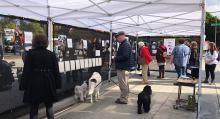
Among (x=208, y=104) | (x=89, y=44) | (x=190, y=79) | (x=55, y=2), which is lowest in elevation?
(x=208, y=104)

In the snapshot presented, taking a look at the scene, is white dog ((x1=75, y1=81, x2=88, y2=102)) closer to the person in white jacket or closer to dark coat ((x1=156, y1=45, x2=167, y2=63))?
the person in white jacket

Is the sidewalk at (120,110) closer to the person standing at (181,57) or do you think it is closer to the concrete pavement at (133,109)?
the concrete pavement at (133,109)

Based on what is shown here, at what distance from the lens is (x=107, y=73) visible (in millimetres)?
14281

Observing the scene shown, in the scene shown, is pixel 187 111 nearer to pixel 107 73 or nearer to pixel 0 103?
pixel 0 103

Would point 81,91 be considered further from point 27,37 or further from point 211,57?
point 211,57

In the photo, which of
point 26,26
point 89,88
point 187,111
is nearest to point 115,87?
point 89,88

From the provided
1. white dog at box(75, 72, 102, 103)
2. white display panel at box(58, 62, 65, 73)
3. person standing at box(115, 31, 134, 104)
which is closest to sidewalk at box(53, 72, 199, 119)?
white dog at box(75, 72, 102, 103)

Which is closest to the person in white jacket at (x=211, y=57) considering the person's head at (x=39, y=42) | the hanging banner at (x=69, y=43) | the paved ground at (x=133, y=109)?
the paved ground at (x=133, y=109)

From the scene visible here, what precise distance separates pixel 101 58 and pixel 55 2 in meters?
5.81

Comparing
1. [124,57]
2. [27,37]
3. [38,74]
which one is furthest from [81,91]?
[38,74]

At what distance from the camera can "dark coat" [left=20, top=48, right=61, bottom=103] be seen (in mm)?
5805

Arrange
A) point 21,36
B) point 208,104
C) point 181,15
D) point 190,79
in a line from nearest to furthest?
point 21,36 < point 190,79 < point 208,104 < point 181,15

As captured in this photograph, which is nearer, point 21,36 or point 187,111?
point 21,36

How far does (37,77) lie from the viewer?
5812 mm
